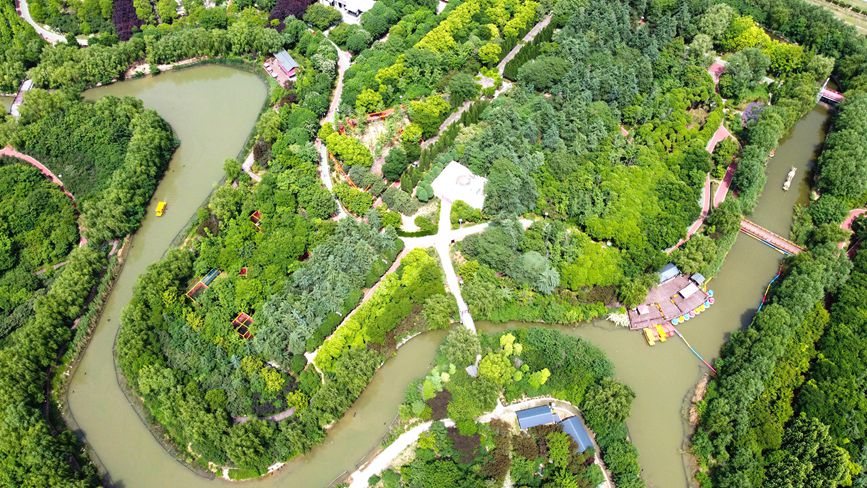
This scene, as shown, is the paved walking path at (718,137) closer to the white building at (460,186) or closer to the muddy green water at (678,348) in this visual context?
the muddy green water at (678,348)

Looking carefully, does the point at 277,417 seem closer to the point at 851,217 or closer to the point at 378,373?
the point at 378,373

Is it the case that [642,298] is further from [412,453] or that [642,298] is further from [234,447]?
[234,447]

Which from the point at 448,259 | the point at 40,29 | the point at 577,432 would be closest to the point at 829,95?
the point at 448,259

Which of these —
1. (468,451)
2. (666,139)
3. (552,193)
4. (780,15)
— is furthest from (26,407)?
(780,15)

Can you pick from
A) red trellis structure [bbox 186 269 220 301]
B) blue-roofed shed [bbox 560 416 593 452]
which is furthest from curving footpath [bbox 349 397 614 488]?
red trellis structure [bbox 186 269 220 301]

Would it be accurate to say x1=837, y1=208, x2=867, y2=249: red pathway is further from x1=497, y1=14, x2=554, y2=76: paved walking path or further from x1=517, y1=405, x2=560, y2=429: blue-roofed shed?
x1=497, y1=14, x2=554, y2=76: paved walking path

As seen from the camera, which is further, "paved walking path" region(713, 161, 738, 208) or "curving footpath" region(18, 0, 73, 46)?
"curving footpath" region(18, 0, 73, 46)
